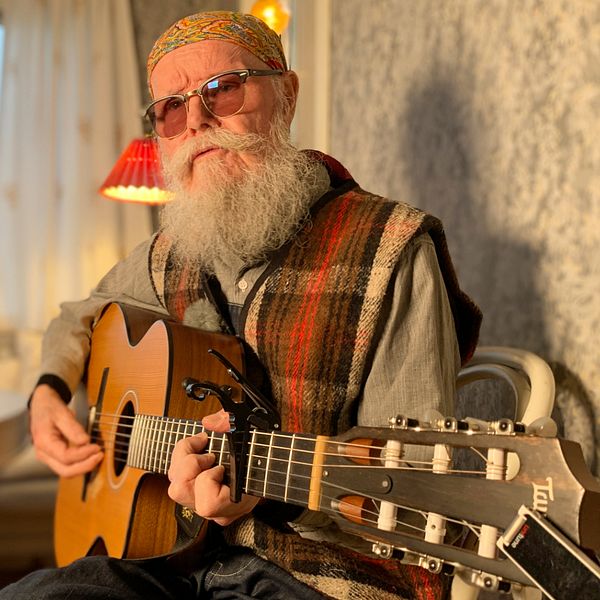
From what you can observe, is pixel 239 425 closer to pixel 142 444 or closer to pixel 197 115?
pixel 142 444

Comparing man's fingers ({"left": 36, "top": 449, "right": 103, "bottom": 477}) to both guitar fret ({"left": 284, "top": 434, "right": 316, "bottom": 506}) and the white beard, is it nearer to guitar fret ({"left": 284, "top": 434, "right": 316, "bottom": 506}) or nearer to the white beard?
the white beard

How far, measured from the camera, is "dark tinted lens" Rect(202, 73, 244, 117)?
1.15 metres

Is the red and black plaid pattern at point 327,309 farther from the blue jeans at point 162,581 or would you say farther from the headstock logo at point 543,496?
the headstock logo at point 543,496

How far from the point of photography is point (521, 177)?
1.15m

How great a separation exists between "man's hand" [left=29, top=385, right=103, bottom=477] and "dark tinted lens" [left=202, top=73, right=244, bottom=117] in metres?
0.65

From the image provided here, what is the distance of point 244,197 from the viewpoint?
1141 millimetres

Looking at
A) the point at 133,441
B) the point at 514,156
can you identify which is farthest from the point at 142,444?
the point at 514,156

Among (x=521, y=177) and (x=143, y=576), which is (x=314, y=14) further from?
(x=143, y=576)

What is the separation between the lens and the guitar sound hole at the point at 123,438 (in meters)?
1.19

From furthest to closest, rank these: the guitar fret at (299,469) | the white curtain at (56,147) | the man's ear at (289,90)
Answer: the white curtain at (56,147) < the man's ear at (289,90) < the guitar fret at (299,469)

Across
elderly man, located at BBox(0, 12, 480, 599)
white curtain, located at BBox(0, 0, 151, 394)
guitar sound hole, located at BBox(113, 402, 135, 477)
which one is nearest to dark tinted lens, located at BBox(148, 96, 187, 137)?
Answer: elderly man, located at BBox(0, 12, 480, 599)

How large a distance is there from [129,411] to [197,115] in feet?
1.73

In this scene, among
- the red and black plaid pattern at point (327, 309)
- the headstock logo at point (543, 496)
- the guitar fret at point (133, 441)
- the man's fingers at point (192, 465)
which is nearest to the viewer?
the headstock logo at point (543, 496)

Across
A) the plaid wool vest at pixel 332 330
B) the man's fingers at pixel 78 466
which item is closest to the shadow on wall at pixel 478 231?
the plaid wool vest at pixel 332 330
